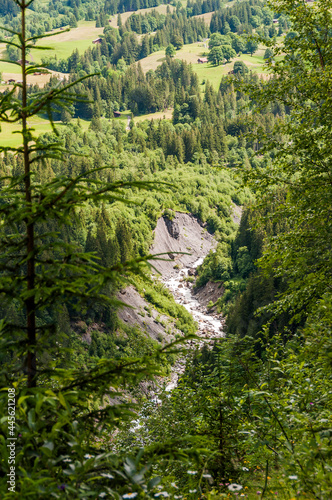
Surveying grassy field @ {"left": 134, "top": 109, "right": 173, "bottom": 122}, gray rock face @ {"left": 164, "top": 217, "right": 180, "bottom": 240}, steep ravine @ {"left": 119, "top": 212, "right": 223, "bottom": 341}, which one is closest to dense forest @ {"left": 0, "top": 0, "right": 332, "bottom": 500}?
steep ravine @ {"left": 119, "top": 212, "right": 223, "bottom": 341}

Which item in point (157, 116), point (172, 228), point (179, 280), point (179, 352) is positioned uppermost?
point (157, 116)

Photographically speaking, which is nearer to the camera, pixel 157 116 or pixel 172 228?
pixel 172 228

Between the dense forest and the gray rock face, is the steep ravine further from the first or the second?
the dense forest

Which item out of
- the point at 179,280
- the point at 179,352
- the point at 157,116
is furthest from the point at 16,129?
the point at 179,352

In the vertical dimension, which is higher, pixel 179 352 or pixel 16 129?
pixel 16 129

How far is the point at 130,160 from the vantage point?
98.6 metres

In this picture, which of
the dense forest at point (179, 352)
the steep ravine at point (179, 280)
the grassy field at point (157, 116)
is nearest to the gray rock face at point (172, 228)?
the steep ravine at point (179, 280)

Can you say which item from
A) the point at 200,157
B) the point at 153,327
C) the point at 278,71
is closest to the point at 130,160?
the point at 200,157

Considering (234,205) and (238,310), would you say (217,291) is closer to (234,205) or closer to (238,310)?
(238,310)

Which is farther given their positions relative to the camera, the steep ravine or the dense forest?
the steep ravine

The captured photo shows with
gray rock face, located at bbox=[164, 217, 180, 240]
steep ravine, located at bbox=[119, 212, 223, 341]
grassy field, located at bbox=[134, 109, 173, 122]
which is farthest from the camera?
grassy field, located at bbox=[134, 109, 173, 122]

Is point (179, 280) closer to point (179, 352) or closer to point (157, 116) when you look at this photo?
point (179, 352)

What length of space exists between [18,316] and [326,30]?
41.8 m

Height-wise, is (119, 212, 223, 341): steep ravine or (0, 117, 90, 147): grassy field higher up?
(0, 117, 90, 147): grassy field
